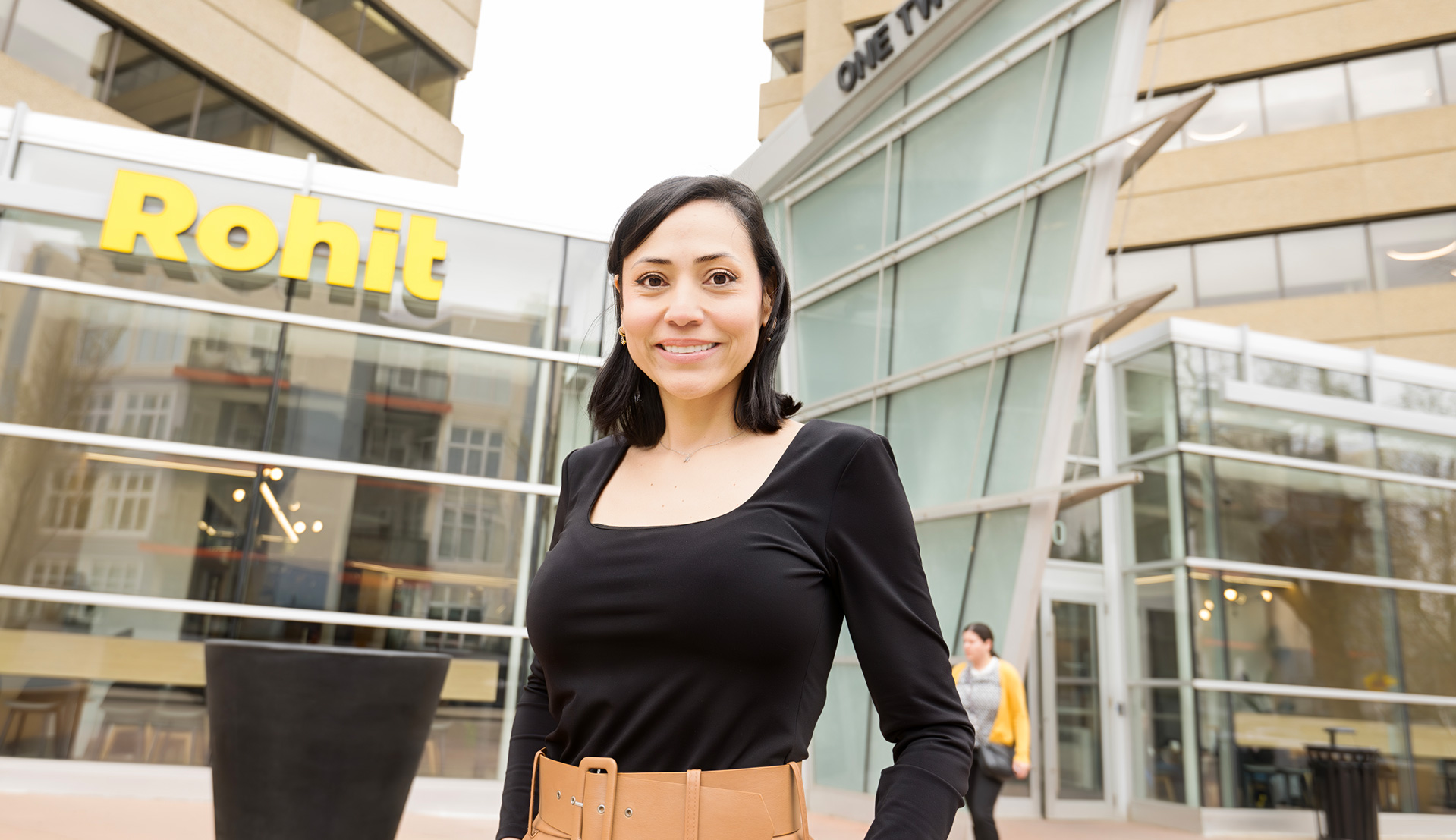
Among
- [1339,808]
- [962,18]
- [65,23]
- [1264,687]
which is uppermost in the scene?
[65,23]

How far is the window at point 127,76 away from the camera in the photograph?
14.4 meters

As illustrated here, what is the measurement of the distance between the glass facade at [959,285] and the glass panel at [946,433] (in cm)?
2

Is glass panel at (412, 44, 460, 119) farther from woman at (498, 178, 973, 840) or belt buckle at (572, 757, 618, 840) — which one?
belt buckle at (572, 757, 618, 840)

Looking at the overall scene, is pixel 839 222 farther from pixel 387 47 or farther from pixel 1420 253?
pixel 387 47

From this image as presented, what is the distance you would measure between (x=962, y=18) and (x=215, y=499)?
27.6 feet

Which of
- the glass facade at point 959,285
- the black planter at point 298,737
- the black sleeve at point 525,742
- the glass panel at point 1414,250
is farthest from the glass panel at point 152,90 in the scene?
the glass panel at point 1414,250

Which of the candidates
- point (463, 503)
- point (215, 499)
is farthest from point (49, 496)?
point (463, 503)

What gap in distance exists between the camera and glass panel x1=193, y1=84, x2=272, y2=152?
16859 millimetres

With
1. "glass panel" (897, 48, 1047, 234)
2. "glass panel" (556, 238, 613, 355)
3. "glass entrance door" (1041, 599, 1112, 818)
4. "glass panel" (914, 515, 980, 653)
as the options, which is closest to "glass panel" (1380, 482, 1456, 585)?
"glass entrance door" (1041, 599, 1112, 818)

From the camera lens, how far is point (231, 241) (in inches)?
392

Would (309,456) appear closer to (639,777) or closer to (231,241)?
(231,241)

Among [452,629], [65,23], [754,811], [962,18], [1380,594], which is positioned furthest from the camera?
[65,23]

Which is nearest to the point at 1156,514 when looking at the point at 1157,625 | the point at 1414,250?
the point at 1157,625

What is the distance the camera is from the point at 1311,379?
494 inches
